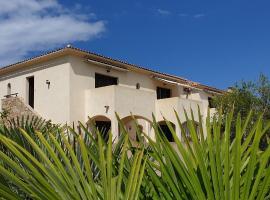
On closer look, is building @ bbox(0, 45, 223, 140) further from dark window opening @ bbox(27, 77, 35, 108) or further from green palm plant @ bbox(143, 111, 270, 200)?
green palm plant @ bbox(143, 111, 270, 200)

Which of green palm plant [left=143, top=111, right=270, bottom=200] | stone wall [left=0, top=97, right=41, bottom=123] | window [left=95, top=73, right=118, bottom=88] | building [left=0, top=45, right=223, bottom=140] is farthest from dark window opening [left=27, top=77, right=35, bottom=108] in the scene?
green palm plant [left=143, top=111, right=270, bottom=200]

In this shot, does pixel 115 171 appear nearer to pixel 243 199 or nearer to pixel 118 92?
A: pixel 243 199

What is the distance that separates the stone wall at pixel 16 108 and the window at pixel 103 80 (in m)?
3.90

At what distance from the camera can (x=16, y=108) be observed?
22.9 metres

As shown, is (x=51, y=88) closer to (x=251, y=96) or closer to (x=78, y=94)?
(x=78, y=94)

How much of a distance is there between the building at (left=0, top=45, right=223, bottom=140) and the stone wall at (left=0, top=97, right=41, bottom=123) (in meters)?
0.12

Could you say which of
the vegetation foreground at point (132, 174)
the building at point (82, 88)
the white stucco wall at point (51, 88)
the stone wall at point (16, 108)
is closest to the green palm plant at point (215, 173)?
the vegetation foreground at point (132, 174)

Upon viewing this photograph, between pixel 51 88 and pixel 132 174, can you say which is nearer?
pixel 132 174

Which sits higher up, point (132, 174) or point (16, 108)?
point (16, 108)

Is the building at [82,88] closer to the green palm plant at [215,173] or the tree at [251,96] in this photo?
the tree at [251,96]

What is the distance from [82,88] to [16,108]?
3.66 meters

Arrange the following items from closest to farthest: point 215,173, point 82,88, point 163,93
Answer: point 215,173, point 82,88, point 163,93

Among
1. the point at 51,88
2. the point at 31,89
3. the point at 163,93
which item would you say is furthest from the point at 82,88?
the point at 163,93

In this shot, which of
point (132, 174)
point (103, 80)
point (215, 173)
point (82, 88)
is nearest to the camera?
point (132, 174)
